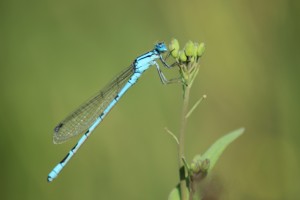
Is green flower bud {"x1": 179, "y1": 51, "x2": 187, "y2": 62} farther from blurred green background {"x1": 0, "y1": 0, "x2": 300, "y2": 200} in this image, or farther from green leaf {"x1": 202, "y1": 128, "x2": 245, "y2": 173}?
blurred green background {"x1": 0, "y1": 0, "x2": 300, "y2": 200}

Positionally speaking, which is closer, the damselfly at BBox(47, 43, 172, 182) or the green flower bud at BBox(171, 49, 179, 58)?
the green flower bud at BBox(171, 49, 179, 58)

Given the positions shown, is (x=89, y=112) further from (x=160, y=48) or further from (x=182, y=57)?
(x=182, y=57)

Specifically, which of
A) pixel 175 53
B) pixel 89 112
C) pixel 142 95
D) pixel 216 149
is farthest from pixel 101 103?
pixel 216 149

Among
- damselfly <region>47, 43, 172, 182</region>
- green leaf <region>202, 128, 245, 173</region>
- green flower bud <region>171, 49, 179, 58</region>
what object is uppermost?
damselfly <region>47, 43, 172, 182</region>

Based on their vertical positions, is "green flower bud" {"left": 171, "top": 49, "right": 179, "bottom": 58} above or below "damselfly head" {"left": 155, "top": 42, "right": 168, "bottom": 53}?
below

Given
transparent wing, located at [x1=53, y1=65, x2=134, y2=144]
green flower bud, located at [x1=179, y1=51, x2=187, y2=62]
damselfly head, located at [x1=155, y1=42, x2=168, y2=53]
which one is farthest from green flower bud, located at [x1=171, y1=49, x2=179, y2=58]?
transparent wing, located at [x1=53, y1=65, x2=134, y2=144]

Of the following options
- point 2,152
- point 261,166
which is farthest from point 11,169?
point 261,166
